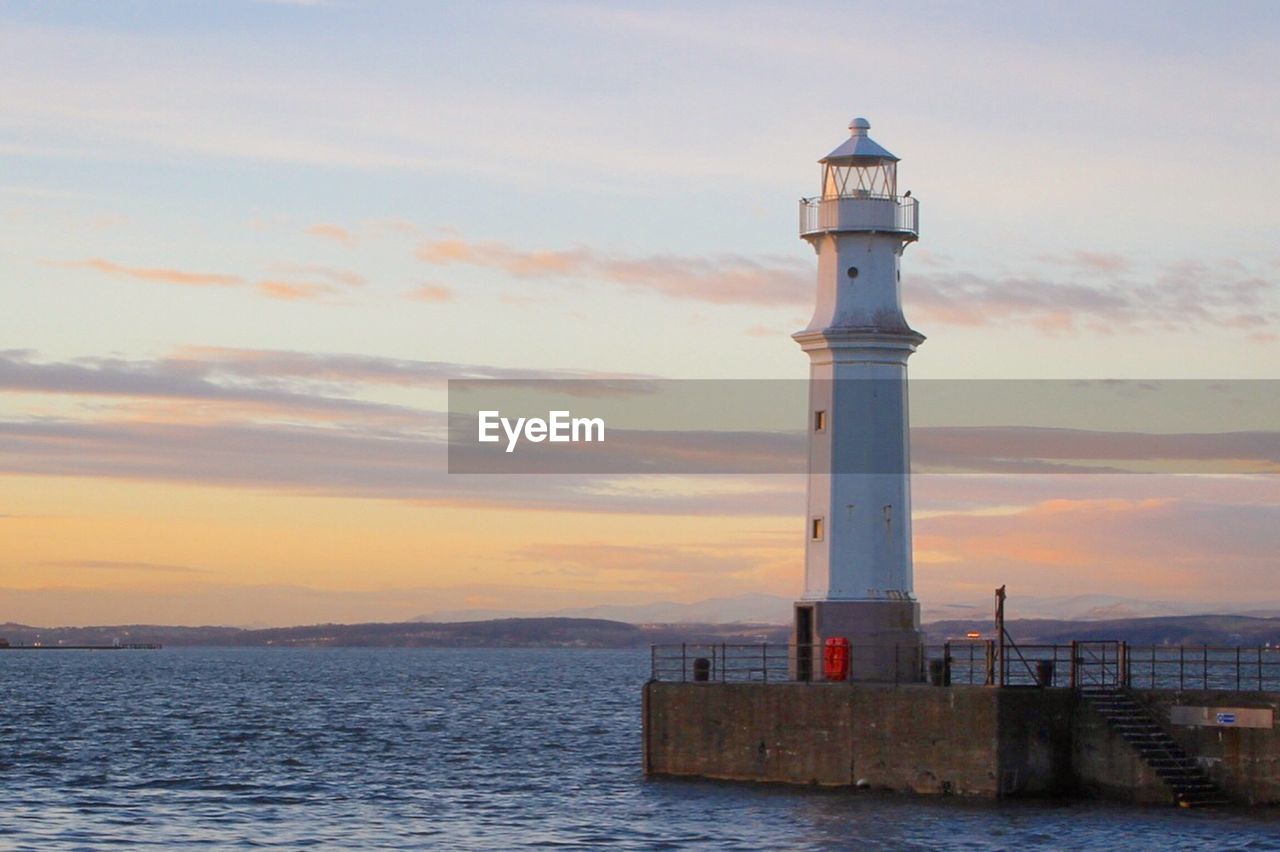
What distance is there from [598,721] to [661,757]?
29.6 m

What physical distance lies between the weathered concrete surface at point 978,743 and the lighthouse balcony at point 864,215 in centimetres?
931

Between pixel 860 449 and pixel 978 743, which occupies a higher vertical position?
pixel 860 449

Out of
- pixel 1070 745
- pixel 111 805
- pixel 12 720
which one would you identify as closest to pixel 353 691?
pixel 12 720

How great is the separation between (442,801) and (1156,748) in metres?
14.0

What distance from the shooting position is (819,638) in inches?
1521

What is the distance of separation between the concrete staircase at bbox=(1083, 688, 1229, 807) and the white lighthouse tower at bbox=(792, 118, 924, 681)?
4.77 meters

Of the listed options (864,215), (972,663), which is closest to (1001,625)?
(972,663)

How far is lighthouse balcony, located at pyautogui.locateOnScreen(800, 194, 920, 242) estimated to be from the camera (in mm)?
39781

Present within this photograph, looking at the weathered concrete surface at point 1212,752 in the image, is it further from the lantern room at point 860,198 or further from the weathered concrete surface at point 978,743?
the lantern room at point 860,198

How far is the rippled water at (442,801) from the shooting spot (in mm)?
32250

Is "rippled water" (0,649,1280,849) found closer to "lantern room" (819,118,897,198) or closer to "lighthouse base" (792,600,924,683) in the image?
"lighthouse base" (792,600,924,683)

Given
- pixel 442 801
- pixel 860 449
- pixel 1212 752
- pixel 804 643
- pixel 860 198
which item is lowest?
pixel 442 801

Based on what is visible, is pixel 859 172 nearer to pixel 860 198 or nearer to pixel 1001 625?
pixel 860 198

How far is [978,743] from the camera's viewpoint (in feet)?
113
